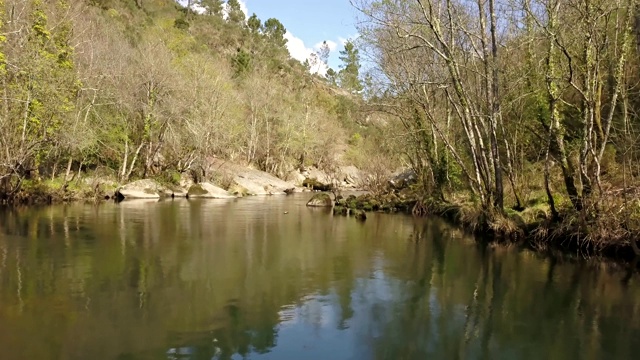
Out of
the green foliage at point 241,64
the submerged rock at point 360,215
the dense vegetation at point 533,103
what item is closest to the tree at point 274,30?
the green foliage at point 241,64

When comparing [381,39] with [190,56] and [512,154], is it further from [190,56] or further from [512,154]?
[190,56]

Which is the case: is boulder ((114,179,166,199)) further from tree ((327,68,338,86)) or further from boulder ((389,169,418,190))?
tree ((327,68,338,86))

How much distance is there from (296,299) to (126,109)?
32516 mm

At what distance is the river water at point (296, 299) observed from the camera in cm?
786

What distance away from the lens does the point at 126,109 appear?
38469mm

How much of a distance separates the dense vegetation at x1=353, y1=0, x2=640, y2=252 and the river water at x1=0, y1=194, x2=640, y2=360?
195 cm

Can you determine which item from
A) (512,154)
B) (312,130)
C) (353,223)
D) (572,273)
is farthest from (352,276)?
(312,130)

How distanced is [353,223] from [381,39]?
30.3 feet

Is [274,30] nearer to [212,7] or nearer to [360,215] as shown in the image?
[212,7]

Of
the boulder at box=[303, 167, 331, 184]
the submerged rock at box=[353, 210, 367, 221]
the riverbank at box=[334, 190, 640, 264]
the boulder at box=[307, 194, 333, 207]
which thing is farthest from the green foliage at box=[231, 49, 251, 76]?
the riverbank at box=[334, 190, 640, 264]

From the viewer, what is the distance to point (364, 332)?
8.61m

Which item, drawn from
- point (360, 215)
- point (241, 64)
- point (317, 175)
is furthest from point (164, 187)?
point (241, 64)

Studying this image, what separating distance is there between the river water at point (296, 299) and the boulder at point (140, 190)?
17.2 m

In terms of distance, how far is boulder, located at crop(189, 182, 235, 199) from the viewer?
131 ft
